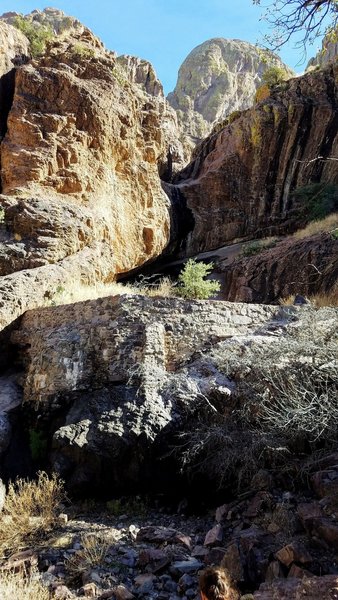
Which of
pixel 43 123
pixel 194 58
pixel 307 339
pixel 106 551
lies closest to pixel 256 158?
pixel 43 123

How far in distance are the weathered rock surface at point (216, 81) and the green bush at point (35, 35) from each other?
34.2 metres

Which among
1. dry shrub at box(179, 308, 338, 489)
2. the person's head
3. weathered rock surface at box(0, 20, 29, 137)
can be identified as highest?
weathered rock surface at box(0, 20, 29, 137)

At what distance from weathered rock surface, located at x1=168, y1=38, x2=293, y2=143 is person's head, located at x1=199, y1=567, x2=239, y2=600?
162 ft

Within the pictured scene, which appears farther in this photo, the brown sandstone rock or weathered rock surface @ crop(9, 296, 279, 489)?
weathered rock surface @ crop(9, 296, 279, 489)

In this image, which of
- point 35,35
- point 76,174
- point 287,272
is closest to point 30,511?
point 76,174

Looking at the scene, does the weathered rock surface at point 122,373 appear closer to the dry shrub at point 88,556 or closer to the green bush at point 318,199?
the dry shrub at point 88,556

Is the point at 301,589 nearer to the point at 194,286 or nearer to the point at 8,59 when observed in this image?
the point at 194,286

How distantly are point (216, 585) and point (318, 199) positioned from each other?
651 inches

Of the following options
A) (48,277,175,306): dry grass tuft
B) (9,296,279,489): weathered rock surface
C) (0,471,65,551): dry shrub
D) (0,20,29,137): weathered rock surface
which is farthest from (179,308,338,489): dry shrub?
(0,20,29,137): weathered rock surface

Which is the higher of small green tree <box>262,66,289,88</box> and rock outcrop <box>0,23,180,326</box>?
small green tree <box>262,66,289,88</box>

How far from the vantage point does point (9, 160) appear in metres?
11.1

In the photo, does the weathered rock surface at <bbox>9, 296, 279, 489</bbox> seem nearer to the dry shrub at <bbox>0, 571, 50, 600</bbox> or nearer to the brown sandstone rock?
the dry shrub at <bbox>0, 571, 50, 600</bbox>

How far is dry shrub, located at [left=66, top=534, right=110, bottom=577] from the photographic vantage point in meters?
4.21

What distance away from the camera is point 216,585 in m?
3.35
